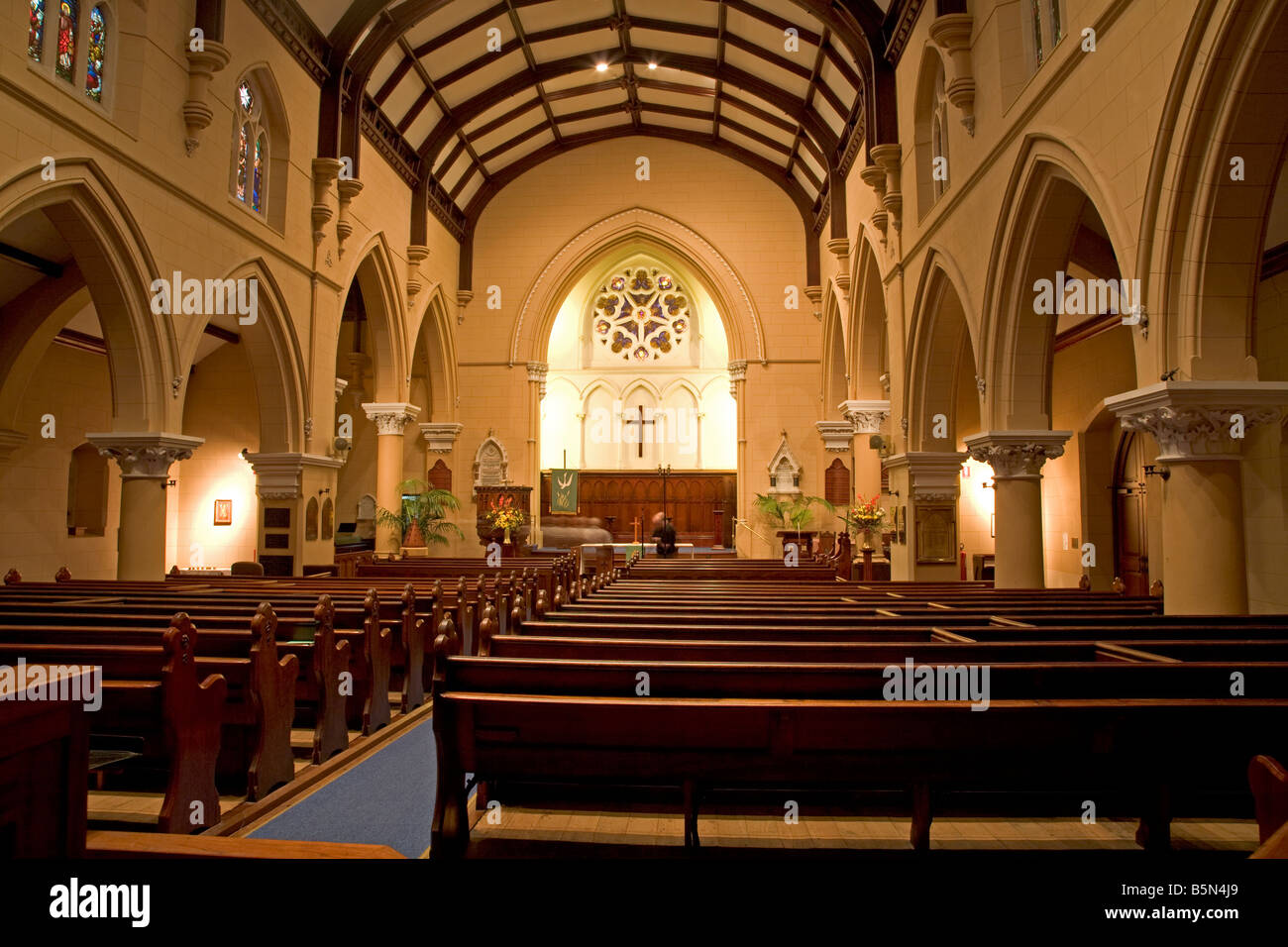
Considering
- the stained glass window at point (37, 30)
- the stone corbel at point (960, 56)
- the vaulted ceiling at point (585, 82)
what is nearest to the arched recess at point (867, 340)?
the vaulted ceiling at point (585, 82)

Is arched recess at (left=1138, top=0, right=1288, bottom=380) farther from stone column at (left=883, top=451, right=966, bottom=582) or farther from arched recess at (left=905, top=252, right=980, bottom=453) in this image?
stone column at (left=883, top=451, right=966, bottom=582)

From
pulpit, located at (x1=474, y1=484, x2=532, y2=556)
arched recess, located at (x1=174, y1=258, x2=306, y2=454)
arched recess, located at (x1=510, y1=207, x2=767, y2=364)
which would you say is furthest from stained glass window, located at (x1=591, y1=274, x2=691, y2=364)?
arched recess, located at (x1=174, y1=258, x2=306, y2=454)

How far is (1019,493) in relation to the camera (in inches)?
330

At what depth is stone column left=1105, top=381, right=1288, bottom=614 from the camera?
17.2ft

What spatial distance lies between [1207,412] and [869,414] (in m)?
9.46

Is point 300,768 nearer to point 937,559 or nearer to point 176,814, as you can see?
point 176,814

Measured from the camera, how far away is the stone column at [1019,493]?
8.21m

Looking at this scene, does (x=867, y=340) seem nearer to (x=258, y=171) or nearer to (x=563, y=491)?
(x=563, y=491)

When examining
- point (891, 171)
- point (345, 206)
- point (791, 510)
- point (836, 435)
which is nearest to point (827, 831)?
point (891, 171)

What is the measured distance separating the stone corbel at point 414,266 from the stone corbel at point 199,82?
6.64 m

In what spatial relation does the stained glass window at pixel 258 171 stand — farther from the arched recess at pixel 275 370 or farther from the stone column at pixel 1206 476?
the stone column at pixel 1206 476

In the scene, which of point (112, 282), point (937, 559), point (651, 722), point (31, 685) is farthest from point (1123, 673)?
point (112, 282)

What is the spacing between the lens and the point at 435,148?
15.8 m

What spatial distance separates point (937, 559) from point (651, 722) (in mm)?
9082
